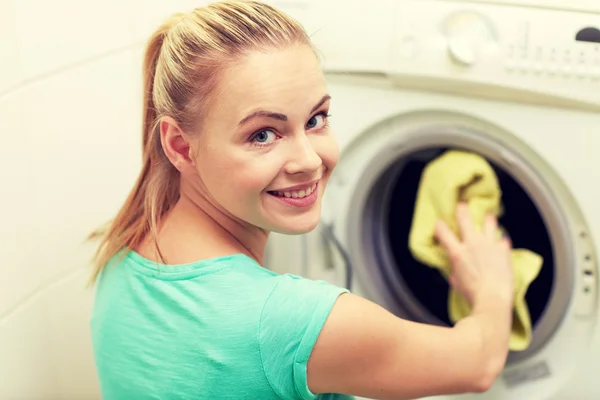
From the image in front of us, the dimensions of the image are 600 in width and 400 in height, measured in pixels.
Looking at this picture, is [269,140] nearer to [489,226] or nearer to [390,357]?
[390,357]

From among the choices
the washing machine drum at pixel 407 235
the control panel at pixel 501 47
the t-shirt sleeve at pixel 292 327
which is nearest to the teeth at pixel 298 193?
the t-shirt sleeve at pixel 292 327

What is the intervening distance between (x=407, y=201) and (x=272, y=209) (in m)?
0.61

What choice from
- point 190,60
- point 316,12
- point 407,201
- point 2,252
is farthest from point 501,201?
point 2,252

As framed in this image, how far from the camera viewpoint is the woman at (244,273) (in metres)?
0.81

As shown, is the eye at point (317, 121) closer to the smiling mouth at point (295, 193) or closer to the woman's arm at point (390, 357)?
the smiling mouth at point (295, 193)

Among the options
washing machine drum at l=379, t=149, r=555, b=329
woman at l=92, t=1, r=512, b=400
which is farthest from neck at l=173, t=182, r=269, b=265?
washing machine drum at l=379, t=149, r=555, b=329

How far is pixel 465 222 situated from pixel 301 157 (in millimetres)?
469

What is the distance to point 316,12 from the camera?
1.19 metres

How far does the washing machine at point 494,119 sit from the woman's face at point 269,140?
12.5 inches

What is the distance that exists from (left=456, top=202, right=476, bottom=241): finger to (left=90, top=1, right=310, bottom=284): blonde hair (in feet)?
1.58

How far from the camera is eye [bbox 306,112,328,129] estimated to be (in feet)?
2.91

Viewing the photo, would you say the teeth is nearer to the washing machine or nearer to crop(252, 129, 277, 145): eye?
crop(252, 129, 277, 145): eye

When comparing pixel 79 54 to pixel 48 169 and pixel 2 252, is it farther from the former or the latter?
pixel 2 252

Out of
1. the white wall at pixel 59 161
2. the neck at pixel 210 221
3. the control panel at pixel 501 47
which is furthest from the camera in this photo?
the white wall at pixel 59 161
